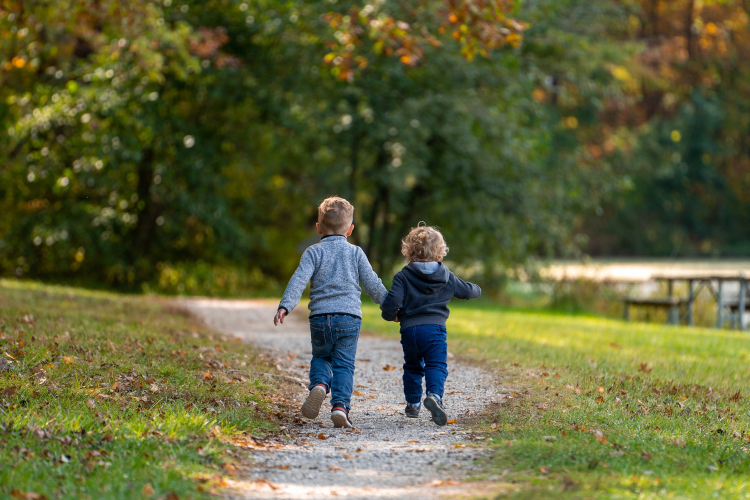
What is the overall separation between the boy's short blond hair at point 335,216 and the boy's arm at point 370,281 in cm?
22

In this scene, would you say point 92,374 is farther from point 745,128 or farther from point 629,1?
point 745,128

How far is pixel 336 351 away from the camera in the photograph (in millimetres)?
5270

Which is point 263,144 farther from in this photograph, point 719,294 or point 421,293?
point 421,293

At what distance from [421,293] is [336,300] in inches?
22.6

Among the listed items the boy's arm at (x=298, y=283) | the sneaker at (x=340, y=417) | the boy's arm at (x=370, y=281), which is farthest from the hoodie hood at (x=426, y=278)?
the sneaker at (x=340, y=417)

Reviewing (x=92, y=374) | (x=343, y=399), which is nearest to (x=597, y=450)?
(x=343, y=399)

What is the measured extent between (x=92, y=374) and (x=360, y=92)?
1052cm

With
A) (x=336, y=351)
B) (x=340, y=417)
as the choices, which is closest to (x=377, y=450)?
(x=340, y=417)

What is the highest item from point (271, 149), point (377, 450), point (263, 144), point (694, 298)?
point (263, 144)

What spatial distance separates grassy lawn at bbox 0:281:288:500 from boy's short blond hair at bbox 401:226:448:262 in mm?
1446

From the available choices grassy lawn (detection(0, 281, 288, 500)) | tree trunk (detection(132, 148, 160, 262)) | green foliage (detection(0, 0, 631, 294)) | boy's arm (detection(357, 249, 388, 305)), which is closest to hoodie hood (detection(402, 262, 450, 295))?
boy's arm (detection(357, 249, 388, 305))

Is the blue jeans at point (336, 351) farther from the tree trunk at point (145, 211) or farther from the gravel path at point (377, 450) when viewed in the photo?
the tree trunk at point (145, 211)

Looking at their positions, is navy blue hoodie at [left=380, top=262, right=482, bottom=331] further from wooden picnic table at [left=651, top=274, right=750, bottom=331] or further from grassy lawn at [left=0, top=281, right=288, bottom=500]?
wooden picnic table at [left=651, top=274, right=750, bottom=331]

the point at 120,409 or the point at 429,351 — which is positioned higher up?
the point at 429,351
